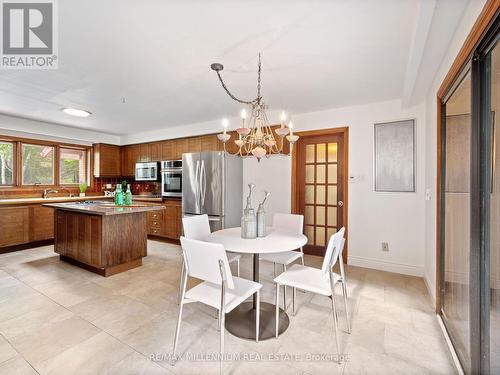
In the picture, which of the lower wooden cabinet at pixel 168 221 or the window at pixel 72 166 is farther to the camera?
the window at pixel 72 166

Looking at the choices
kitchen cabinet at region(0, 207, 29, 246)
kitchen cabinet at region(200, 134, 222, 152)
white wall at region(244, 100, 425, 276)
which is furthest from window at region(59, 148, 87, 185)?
white wall at region(244, 100, 425, 276)

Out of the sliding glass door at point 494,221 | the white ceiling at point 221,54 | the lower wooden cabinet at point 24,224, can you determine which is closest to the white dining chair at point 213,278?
the sliding glass door at point 494,221

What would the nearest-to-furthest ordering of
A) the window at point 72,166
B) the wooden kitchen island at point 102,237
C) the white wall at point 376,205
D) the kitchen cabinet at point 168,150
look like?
the wooden kitchen island at point 102,237 → the white wall at point 376,205 → the kitchen cabinet at point 168,150 → the window at point 72,166

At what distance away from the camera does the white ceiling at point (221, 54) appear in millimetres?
1633

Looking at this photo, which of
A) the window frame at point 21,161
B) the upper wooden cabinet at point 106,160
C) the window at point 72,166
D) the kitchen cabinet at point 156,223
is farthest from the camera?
the upper wooden cabinet at point 106,160

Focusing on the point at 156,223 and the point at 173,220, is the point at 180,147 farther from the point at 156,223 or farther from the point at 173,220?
the point at 156,223

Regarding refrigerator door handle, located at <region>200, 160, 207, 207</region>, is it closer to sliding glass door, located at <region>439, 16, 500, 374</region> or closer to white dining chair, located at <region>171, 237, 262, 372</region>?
white dining chair, located at <region>171, 237, 262, 372</region>

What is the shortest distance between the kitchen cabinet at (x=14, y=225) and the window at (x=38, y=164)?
0.87 metres

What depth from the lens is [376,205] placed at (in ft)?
11.2

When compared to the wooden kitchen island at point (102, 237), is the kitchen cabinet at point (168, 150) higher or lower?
higher

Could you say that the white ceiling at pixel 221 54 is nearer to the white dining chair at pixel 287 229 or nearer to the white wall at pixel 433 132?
the white wall at pixel 433 132

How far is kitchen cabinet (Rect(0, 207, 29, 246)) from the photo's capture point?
405cm

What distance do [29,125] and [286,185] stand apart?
16.1 ft

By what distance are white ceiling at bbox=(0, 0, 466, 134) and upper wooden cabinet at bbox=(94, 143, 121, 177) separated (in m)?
2.06
